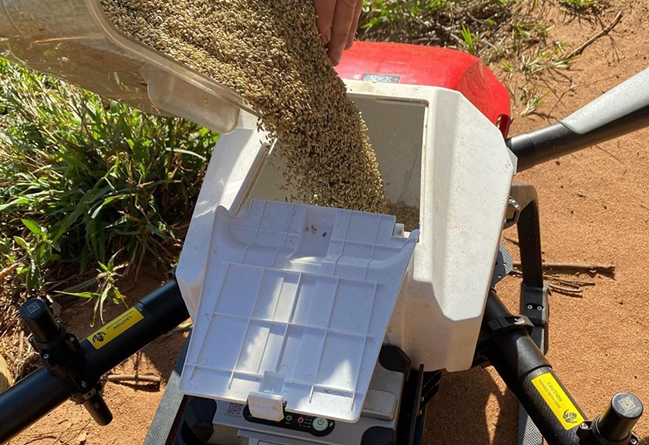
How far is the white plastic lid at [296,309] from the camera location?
35.2 inches

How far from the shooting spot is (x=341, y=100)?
4.14ft

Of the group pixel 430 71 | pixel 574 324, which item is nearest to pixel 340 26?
pixel 430 71

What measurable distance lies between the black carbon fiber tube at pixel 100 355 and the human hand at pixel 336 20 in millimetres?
557

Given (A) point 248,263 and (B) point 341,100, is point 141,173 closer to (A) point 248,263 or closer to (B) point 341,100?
(B) point 341,100

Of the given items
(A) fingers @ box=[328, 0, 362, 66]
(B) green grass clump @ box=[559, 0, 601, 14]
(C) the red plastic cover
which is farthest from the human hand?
(B) green grass clump @ box=[559, 0, 601, 14]

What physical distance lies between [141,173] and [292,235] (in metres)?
1.06

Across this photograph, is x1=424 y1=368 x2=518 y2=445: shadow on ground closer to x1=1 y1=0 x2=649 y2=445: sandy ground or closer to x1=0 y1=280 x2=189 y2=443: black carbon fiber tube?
x1=1 y1=0 x2=649 y2=445: sandy ground

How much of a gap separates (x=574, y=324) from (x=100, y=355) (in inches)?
→ 52.4

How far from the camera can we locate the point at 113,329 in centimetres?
119

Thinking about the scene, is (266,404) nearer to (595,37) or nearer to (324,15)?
(324,15)

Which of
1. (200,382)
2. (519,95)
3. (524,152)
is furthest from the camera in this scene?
(519,95)

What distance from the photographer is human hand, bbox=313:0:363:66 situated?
1.24 m

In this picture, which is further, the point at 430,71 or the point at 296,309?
the point at 430,71

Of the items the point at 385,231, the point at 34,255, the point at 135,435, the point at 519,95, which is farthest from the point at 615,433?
the point at 519,95
